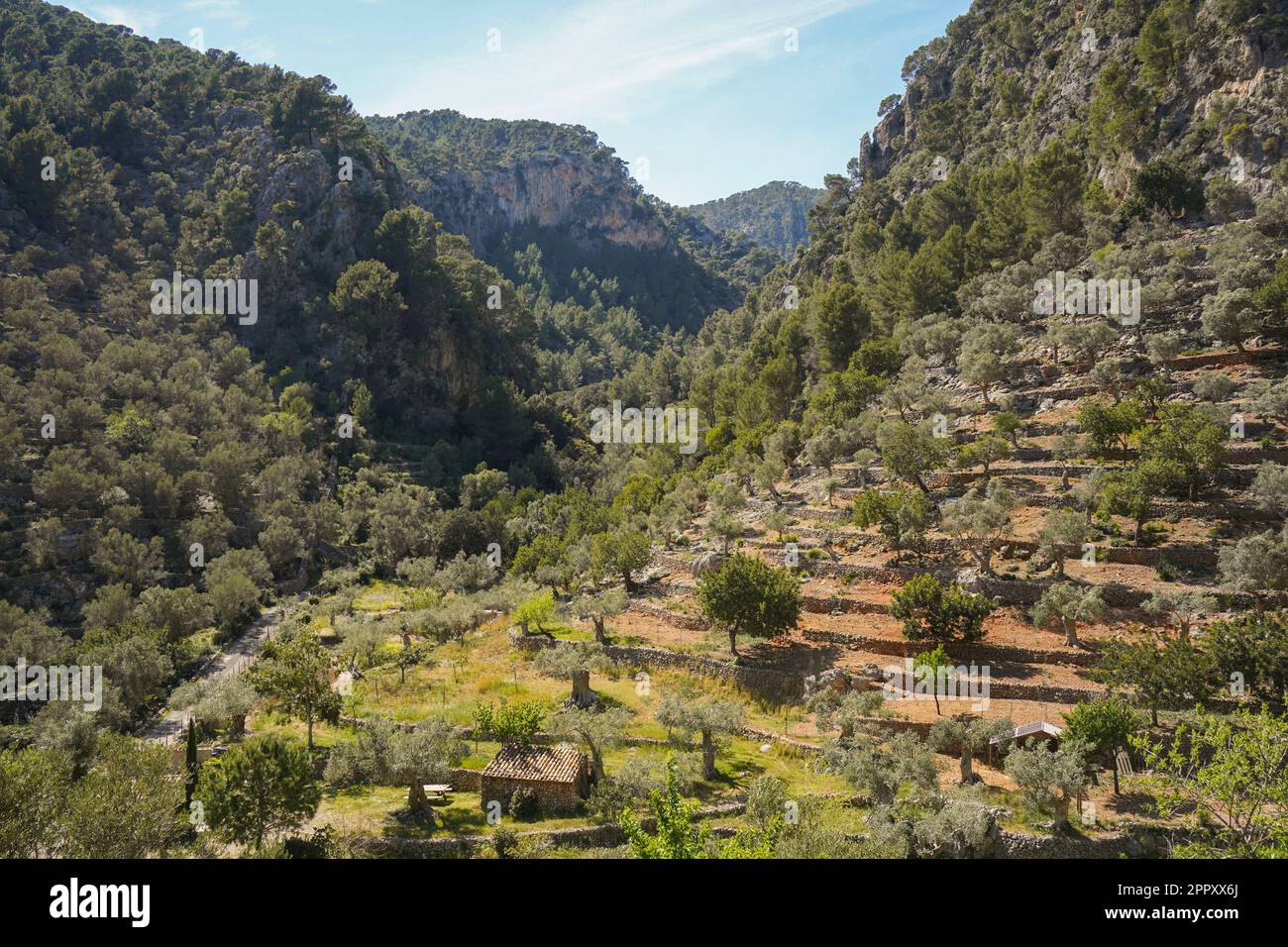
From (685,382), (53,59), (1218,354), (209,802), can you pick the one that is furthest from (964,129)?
(53,59)

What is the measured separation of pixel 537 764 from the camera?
24328mm

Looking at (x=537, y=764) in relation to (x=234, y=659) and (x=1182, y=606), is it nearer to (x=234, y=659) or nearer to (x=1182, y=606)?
(x=1182, y=606)

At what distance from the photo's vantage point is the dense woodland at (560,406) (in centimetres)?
2516

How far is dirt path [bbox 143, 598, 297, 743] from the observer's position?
118 feet

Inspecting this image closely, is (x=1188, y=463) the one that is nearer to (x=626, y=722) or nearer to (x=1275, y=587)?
(x=1275, y=587)

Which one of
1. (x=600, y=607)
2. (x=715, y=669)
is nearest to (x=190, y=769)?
(x=600, y=607)

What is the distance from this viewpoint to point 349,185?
112438mm

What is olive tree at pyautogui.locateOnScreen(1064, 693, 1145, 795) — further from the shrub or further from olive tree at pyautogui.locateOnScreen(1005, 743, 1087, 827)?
the shrub

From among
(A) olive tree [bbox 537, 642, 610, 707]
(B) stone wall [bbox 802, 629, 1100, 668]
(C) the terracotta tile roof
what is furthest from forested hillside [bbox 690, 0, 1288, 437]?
(C) the terracotta tile roof

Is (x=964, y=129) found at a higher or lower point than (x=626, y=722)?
higher

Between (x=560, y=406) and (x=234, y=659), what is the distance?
73527mm

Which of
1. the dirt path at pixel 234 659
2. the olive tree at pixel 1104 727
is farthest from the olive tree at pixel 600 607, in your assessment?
the olive tree at pixel 1104 727

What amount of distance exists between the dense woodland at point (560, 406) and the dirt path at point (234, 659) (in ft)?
3.59
